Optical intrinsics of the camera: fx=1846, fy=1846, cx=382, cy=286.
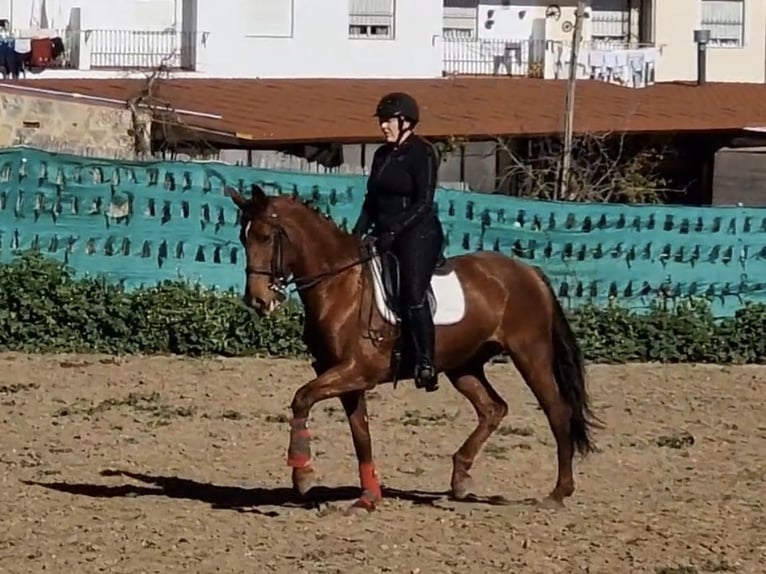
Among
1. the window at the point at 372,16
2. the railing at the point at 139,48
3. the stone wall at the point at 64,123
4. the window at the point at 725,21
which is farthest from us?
the window at the point at 725,21

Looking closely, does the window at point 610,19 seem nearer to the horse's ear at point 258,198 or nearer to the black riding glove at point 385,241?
the black riding glove at point 385,241

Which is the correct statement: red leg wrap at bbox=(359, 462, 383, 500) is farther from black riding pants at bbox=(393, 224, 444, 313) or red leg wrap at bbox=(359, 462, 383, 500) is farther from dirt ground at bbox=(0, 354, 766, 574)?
black riding pants at bbox=(393, 224, 444, 313)

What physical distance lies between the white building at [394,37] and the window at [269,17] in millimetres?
18

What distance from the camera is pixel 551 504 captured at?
10711mm

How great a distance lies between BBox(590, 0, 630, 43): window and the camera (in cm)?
3878

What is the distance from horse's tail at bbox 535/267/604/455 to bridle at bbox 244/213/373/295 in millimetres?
1583

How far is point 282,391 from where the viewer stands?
50.4 feet

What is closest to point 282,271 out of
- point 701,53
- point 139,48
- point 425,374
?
point 425,374

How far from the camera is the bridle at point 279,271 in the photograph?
9844 millimetres

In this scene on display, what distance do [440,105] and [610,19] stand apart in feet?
34.8

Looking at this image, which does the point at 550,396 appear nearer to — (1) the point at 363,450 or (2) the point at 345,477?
(1) the point at 363,450

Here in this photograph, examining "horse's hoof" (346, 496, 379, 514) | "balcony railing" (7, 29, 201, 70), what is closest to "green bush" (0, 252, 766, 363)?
"horse's hoof" (346, 496, 379, 514)

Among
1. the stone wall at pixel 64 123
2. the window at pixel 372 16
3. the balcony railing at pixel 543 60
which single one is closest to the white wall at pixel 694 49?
the balcony railing at pixel 543 60

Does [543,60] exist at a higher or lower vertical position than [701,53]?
lower
